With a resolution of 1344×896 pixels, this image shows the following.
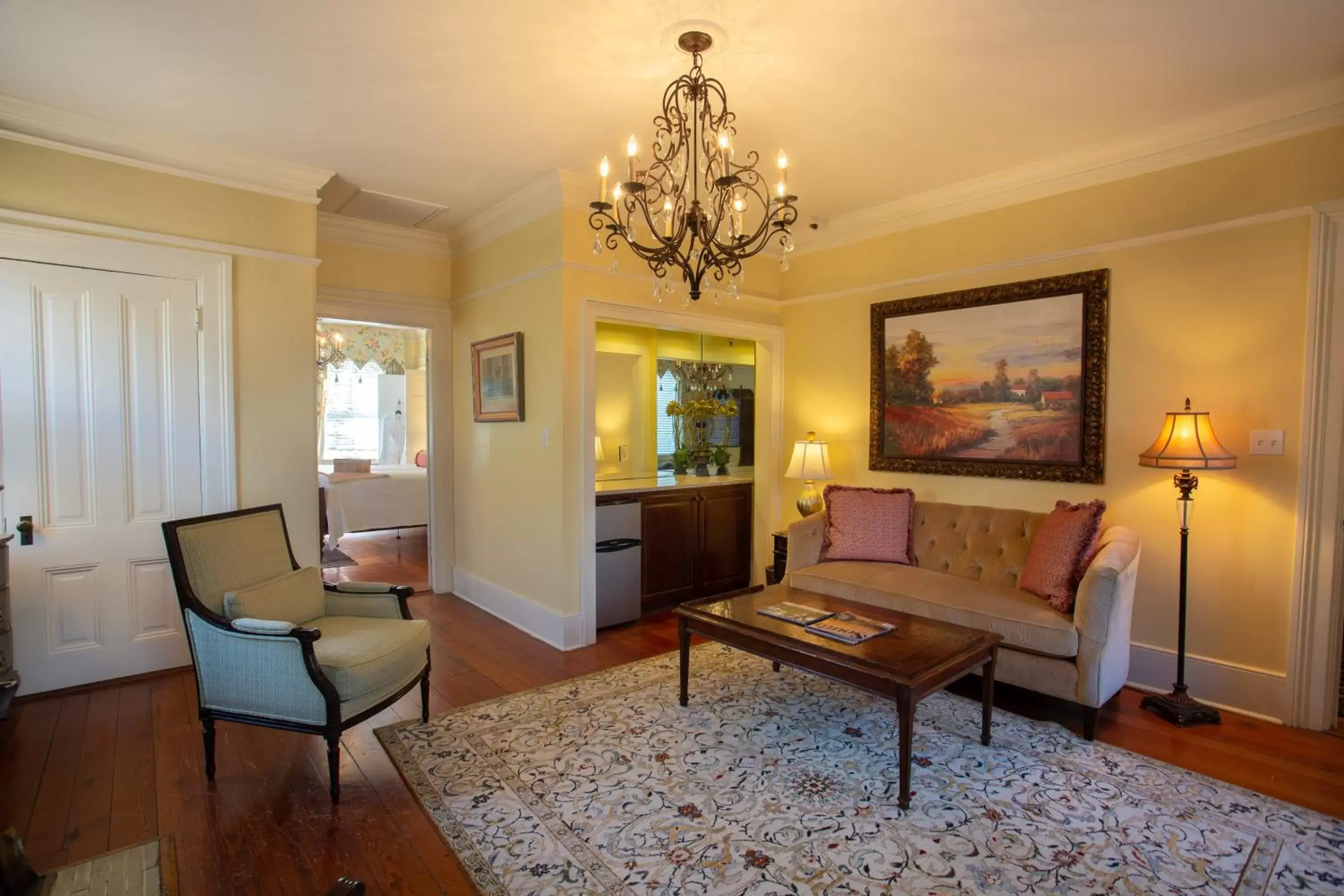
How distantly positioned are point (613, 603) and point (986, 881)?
277 cm

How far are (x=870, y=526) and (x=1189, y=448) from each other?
1612 mm

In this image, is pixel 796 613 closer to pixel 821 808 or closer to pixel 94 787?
pixel 821 808

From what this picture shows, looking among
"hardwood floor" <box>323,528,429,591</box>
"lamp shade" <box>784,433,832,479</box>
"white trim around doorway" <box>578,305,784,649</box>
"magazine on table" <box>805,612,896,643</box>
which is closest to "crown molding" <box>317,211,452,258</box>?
"white trim around doorway" <box>578,305,784,649</box>

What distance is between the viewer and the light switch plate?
9.73 ft

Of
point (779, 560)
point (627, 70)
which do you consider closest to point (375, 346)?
point (779, 560)

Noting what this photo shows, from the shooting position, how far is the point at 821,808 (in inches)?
89.9

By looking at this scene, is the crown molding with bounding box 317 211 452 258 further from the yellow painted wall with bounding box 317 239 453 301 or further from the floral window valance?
the floral window valance

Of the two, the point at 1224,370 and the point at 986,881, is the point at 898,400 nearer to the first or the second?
the point at 1224,370

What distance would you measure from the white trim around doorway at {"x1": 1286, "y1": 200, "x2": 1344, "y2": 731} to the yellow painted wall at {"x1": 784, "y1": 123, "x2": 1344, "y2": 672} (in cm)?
5

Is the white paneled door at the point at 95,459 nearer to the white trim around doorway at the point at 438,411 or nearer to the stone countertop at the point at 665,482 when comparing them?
the white trim around doorway at the point at 438,411

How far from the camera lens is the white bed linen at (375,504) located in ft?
20.7

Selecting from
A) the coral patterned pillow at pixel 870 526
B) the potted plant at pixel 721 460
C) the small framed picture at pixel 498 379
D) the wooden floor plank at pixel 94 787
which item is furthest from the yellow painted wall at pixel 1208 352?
the wooden floor plank at pixel 94 787

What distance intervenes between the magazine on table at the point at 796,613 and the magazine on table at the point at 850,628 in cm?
4

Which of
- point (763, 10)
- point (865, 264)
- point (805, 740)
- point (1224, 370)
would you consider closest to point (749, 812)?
point (805, 740)
